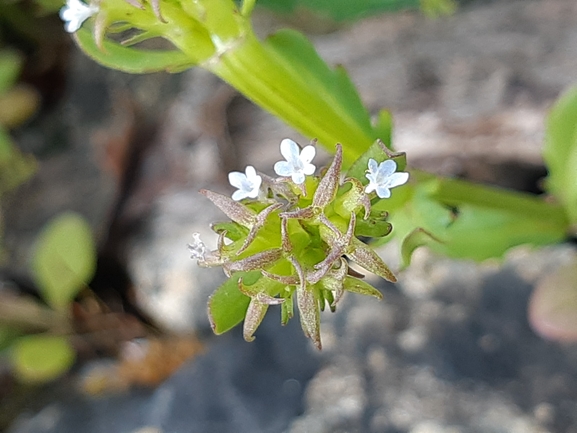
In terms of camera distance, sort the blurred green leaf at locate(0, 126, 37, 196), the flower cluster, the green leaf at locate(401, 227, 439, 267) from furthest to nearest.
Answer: the blurred green leaf at locate(0, 126, 37, 196), the green leaf at locate(401, 227, 439, 267), the flower cluster

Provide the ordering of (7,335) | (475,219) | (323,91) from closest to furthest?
(323,91) < (475,219) < (7,335)

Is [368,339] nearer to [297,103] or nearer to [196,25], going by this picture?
[297,103]

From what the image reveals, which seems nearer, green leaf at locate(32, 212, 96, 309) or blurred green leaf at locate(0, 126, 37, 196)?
green leaf at locate(32, 212, 96, 309)

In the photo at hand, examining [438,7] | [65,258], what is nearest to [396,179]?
[438,7]

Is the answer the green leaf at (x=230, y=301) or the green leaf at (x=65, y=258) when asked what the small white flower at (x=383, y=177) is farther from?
the green leaf at (x=65, y=258)

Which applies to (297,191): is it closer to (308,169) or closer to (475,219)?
(308,169)

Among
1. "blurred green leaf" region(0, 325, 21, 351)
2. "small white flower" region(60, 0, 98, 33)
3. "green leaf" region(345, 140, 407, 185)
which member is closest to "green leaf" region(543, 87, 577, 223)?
"green leaf" region(345, 140, 407, 185)

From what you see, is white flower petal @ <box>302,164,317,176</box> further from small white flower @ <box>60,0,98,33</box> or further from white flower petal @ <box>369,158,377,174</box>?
small white flower @ <box>60,0,98,33</box>

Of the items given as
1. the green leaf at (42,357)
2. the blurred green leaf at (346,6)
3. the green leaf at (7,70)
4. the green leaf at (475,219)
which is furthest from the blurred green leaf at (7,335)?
the green leaf at (475,219)
